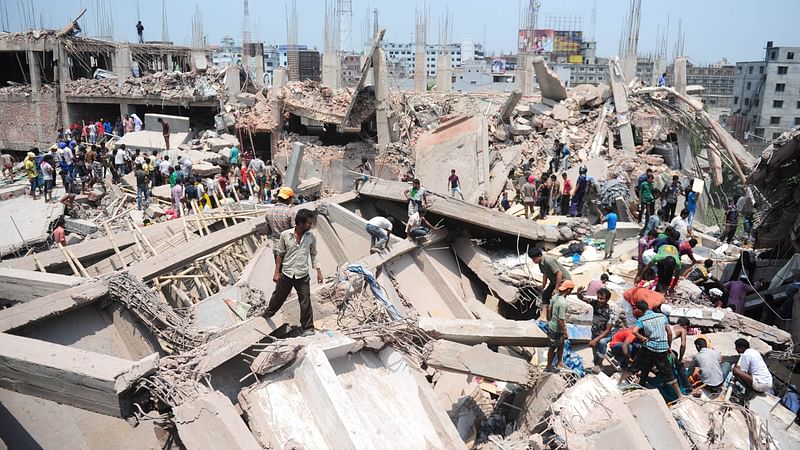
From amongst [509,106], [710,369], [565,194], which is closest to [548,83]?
[509,106]

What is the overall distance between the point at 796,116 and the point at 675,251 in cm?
4216

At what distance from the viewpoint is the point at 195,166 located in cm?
1415

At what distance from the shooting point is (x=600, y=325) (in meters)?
5.94

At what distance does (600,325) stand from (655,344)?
0.93 m

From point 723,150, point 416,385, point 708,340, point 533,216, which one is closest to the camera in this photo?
point 416,385

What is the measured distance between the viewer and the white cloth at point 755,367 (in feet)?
17.1

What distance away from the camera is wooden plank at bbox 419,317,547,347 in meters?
5.18

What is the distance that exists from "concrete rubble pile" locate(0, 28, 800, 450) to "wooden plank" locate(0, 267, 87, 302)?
0.06 ft

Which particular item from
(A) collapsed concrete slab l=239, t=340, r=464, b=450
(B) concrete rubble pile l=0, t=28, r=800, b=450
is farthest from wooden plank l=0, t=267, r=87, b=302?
(A) collapsed concrete slab l=239, t=340, r=464, b=450

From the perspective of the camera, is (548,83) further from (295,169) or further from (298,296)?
(298,296)

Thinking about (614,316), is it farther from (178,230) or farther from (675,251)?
(178,230)

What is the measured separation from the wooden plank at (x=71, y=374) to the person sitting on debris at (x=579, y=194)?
907cm

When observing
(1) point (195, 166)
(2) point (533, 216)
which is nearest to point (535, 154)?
(2) point (533, 216)

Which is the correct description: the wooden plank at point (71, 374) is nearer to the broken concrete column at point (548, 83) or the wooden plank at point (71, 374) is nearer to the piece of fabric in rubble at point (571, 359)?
the piece of fabric in rubble at point (571, 359)
